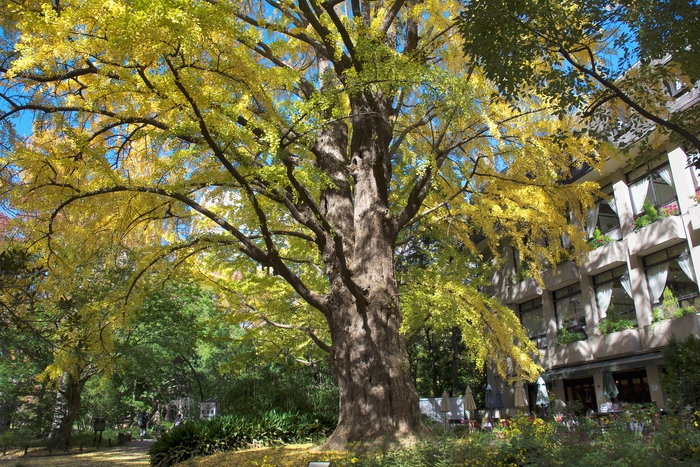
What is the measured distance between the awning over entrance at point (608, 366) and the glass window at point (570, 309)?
77.2 inches

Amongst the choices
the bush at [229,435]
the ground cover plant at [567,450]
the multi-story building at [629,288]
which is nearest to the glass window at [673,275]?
the multi-story building at [629,288]

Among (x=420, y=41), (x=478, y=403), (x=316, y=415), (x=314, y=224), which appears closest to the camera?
(x=314, y=224)

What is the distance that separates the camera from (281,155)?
299 inches

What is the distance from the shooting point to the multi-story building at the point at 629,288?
17.1 m

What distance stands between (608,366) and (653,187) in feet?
22.6

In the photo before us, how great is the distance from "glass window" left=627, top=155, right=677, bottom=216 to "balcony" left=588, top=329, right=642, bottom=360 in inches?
183

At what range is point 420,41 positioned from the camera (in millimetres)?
12812

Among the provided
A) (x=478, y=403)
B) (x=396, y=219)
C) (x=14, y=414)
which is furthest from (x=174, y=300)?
(x=478, y=403)

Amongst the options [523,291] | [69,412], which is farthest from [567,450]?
→ [523,291]

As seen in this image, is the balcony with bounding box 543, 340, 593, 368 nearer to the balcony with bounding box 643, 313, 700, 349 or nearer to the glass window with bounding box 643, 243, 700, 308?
the balcony with bounding box 643, 313, 700, 349

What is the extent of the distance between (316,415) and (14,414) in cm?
1352

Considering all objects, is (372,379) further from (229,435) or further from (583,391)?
(583,391)

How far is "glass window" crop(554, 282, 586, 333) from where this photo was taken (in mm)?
22812

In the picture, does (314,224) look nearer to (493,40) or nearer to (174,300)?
(493,40)
